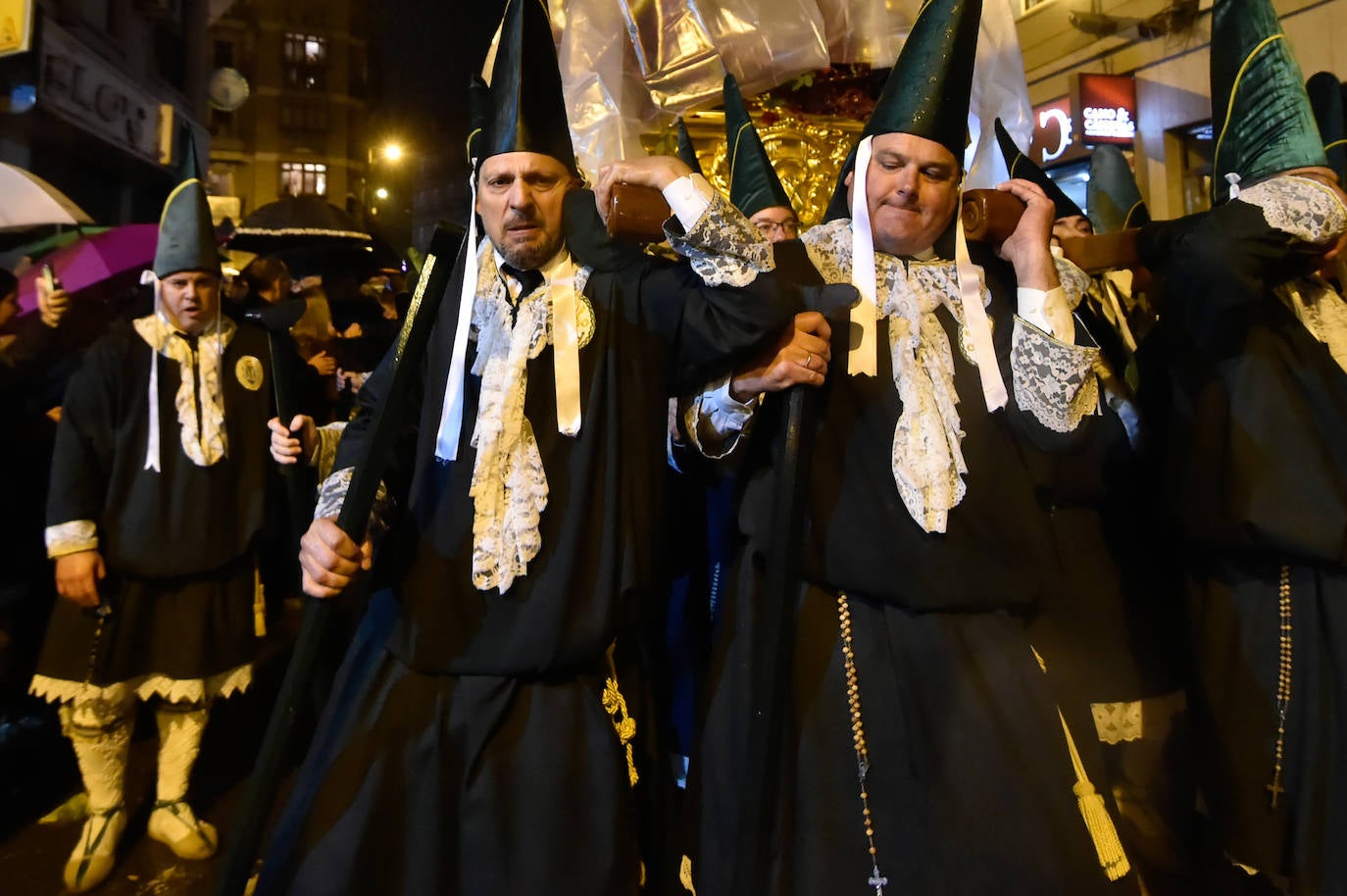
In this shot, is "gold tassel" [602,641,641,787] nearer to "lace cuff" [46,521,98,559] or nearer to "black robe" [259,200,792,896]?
"black robe" [259,200,792,896]

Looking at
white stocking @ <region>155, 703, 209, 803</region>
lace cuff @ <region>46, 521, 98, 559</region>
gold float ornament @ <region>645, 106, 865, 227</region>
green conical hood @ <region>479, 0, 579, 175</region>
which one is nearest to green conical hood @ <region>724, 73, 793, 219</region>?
green conical hood @ <region>479, 0, 579, 175</region>

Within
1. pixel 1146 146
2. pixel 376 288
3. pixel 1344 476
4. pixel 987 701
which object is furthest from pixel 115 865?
pixel 1146 146

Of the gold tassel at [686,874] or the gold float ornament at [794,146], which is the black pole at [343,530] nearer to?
the gold tassel at [686,874]

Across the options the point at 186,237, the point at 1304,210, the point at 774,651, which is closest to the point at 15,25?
the point at 186,237

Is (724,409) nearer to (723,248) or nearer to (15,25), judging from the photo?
(723,248)

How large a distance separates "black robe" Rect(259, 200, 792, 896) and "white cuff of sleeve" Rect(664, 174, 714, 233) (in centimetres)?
16

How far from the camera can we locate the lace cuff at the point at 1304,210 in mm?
1989

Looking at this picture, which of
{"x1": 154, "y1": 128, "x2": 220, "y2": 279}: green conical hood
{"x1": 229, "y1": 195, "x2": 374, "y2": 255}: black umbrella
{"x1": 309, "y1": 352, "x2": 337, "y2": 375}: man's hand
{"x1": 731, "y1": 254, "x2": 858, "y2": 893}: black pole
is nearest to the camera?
{"x1": 731, "y1": 254, "x2": 858, "y2": 893}: black pole

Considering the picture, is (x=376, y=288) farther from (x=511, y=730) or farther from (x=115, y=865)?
(x=511, y=730)

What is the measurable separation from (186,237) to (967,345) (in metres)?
3.04

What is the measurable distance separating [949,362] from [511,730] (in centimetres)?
132

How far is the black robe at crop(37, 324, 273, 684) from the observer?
2998 mm

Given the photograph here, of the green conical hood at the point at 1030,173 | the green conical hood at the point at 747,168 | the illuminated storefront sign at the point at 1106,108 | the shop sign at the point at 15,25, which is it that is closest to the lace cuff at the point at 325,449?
the green conical hood at the point at 747,168

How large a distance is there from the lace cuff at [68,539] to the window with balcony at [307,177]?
36350 mm
